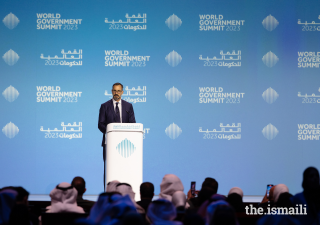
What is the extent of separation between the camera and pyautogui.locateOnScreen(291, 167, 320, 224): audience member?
2.97 meters

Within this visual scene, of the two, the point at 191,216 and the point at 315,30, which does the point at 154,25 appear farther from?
the point at 191,216

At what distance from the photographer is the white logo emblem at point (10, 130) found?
290 inches

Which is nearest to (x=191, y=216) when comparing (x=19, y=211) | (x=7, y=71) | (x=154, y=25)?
(x=19, y=211)

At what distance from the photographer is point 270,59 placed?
749cm

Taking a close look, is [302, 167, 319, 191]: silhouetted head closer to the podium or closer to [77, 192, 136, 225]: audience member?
[77, 192, 136, 225]: audience member

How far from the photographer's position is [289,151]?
24.2 feet

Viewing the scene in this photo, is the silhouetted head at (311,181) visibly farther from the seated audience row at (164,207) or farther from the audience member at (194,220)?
the audience member at (194,220)

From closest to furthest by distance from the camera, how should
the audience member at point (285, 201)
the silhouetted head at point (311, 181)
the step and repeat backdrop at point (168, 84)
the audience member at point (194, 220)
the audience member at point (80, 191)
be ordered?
the audience member at point (194, 220)
the silhouetted head at point (311, 181)
the audience member at point (285, 201)
the audience member at point (80, 191)
the step and repeat backdrop at point (168, 84)

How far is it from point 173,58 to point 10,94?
2964 mm

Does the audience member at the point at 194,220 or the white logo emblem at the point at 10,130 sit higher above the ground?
the white logo emblem at the point at 10,130

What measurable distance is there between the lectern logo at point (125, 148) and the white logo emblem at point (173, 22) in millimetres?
3272

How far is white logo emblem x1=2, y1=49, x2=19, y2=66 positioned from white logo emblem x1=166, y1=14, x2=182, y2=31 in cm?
277

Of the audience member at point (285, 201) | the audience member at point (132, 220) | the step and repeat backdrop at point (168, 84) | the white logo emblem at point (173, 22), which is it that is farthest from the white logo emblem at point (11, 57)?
the audience member at point (132, 220)

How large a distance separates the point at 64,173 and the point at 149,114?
1.80 meters
